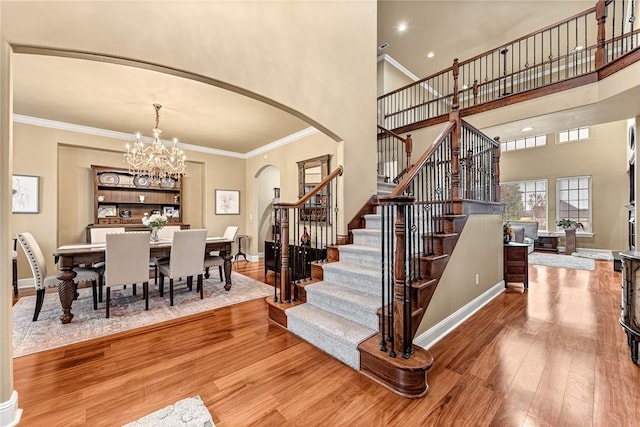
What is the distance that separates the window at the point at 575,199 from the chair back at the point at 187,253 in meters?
10.5

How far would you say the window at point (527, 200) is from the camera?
871 centimetres

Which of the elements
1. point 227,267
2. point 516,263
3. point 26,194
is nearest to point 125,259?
point 227,267

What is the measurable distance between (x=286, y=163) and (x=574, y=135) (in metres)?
8.94

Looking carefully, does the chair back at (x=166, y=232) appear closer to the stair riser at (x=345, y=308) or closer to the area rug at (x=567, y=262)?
the stair riser at (x=345, y=308)

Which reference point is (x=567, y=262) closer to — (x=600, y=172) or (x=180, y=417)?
(x=600, y=172)

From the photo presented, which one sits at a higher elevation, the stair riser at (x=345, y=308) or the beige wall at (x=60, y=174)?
the beige wall at (x=60, y=174)

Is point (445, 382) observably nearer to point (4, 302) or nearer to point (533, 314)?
point (533, 314)

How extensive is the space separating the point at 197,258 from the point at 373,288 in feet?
8.29

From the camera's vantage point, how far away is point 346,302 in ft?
8.22

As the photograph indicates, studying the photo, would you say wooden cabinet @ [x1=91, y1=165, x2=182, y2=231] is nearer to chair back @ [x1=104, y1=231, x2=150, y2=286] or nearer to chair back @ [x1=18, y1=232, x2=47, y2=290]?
chair back @ [x1=18, y1=232, x2=47, y2=290]

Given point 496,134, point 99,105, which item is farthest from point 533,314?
point 99,105

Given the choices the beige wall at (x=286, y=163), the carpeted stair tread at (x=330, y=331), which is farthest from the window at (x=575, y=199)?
the carpeted stair tread at (x=330, y=331)

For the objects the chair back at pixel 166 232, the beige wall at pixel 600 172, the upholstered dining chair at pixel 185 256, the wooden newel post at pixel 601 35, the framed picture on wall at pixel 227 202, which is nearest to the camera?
the upholstered dining chair at pixel 185 256

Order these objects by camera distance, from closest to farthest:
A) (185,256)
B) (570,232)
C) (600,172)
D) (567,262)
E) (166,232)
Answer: (185,256), (166,232), (567,262), (600,172), (570,232)
